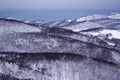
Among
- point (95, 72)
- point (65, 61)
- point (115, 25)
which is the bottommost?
point (115, 25)

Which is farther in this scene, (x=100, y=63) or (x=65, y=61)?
(x=100, y=63)

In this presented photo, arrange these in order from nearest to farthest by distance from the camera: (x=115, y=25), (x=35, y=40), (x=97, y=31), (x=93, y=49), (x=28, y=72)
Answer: (x=28, y=72), (x=93, y=49), (x=35, y=40), (x=97, y=31), (x=115, y=25)

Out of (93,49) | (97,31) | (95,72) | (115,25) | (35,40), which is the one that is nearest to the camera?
(95,72)

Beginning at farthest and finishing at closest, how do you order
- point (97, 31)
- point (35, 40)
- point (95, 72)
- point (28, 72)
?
1. point (97, 31)
2. point (35, 40)
3. point (95, 72)
4. point (28, 72)

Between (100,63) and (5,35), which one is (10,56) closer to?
(100,63)

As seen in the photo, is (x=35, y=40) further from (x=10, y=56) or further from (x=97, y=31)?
(x=97, y=31)

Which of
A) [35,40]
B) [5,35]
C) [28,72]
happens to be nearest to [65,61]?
[28,72]

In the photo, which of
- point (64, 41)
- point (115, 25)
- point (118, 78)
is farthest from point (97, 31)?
point (118, 78)

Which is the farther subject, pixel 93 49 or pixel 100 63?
pixel 93 49

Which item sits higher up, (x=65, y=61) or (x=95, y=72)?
(x=65, y=61)
